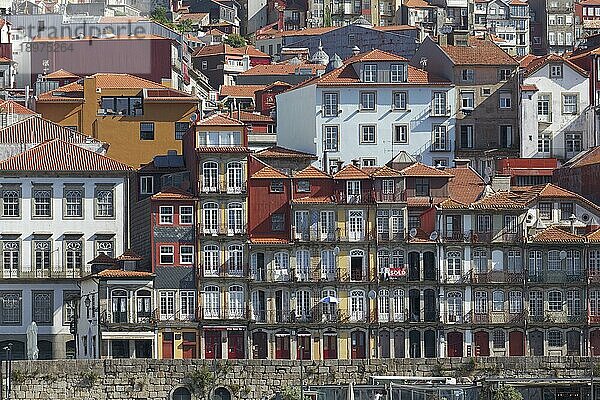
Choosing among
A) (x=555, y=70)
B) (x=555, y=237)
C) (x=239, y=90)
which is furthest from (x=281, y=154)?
(x=239, y=90)

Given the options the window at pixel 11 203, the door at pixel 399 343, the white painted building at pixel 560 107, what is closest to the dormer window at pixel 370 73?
the white painted building at pixel 560 107

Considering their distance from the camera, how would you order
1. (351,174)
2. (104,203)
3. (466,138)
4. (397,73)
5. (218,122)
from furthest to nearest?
1. (466,138)
2. (397,73)
3. (104,203)
4. (218,122)
5. (351,174)

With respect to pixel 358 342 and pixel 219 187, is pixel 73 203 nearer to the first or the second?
pixel 219 187

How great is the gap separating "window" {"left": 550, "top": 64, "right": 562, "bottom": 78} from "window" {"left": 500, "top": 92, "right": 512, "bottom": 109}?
3.30 m

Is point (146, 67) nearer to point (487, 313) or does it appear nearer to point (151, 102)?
point (151, 102)

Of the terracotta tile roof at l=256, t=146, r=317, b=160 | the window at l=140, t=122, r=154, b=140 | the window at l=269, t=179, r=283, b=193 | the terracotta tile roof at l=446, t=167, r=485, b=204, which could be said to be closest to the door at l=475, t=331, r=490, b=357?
the terracotta tile roof at l=446, t=167, r=485, b=204

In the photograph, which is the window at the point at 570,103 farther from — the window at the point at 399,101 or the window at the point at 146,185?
the window at the point at 146,185

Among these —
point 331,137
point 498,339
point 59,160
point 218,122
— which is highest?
point 218,122

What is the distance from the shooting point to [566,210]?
286 feet

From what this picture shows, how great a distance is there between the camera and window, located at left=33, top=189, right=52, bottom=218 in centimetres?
8838

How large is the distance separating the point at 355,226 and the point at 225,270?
5.87 m

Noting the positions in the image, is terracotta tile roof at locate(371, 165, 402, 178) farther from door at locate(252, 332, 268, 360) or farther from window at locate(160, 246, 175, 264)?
window at locate(160, 246, 175, 264)

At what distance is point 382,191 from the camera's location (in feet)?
279

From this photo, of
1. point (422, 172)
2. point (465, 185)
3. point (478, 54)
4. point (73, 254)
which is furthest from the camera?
point (478, 54)
